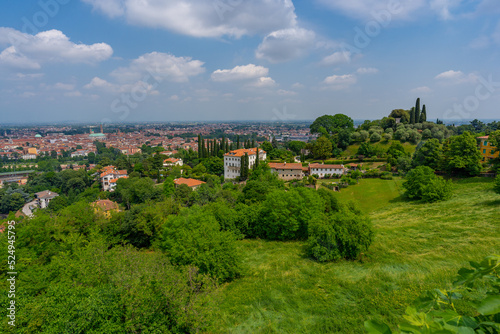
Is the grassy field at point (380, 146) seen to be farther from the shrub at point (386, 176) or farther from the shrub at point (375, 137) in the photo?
the shrub at point (386, 176)

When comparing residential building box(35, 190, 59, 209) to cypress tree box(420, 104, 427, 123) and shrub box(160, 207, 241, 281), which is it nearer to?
shrub box(160, 207, 241, 281)

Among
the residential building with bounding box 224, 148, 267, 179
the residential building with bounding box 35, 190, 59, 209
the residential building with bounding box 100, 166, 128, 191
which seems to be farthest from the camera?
the residential building with bounding box 100, 166, 128, 191

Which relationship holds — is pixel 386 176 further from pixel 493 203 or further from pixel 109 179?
pixel 109 179

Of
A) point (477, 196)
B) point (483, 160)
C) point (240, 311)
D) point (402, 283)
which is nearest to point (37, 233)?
point (240, 311)

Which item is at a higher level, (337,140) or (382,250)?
(337,140)

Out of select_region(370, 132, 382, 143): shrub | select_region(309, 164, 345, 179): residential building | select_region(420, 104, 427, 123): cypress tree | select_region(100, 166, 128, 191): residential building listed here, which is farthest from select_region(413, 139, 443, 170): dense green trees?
select_region(100, 166, 128, 191): residential building

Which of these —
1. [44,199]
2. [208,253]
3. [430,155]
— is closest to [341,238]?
[208,253]

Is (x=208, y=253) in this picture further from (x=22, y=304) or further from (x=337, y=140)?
(x=337, y=140)
